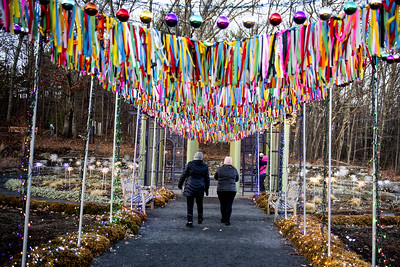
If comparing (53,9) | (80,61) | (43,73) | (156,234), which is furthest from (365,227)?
(43,73)

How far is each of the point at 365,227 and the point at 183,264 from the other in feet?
19.3

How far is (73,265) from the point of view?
141 inches

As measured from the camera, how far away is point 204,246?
496 cm

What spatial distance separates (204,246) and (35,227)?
12.4 feet

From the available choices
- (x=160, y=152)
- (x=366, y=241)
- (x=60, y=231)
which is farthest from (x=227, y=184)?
(x=160, y=152)

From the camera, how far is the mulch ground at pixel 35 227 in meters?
4.93

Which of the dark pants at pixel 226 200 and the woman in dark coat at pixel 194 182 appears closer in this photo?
the woman in dark coat at pixel 194 182

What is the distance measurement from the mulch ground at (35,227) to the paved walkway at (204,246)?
1.31 meters

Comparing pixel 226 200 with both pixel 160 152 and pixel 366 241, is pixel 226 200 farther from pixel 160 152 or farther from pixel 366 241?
pixel 160 152

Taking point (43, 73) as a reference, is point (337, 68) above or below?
below

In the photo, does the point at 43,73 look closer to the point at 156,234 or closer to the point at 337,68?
the point at 156,234

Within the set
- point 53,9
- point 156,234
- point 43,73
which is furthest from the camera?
point 43,73

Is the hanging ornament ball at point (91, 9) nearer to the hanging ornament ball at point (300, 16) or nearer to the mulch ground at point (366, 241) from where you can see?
the hanging ornament ball at point (300, 16)

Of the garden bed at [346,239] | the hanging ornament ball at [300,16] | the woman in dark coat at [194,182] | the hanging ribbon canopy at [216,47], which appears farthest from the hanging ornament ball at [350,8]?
the woman in dark coat at [194,182]
